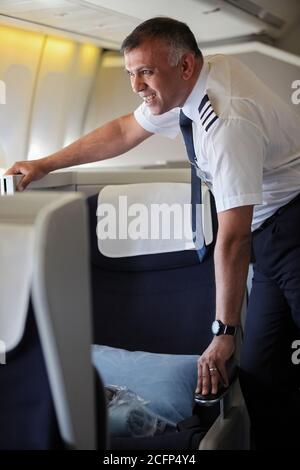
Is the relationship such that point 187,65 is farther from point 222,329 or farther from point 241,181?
point 222,329

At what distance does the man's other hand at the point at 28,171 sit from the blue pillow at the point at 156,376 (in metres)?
0.62

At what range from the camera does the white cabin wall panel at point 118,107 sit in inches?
311

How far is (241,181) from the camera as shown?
1.65m

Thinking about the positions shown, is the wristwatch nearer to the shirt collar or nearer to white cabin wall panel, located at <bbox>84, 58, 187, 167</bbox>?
the shirt collar

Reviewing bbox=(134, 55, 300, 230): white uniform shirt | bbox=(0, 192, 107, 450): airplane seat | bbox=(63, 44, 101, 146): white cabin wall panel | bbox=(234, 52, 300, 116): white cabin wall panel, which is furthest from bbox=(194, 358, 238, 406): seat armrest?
bbox=(234, 52, 300, 116): white cabin wall panel

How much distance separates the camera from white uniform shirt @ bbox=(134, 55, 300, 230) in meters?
1.66

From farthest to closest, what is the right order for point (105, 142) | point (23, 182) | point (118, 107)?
point (118, 107) < point (105, 142) < point (23, 182)

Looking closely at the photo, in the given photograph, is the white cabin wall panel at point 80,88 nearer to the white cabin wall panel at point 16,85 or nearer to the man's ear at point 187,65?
the white cabin wall panel at point 16,85

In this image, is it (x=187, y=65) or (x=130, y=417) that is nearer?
(x=130, y=417)

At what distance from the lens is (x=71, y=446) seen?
92 centimetres

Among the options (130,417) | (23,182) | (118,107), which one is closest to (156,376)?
(130,417)

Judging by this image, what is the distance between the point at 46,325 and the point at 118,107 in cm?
743

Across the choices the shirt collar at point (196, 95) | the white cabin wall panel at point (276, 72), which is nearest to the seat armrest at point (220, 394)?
the shirt collar at point (196, 95)

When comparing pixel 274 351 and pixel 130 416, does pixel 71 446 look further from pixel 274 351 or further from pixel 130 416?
pixel 274 351
